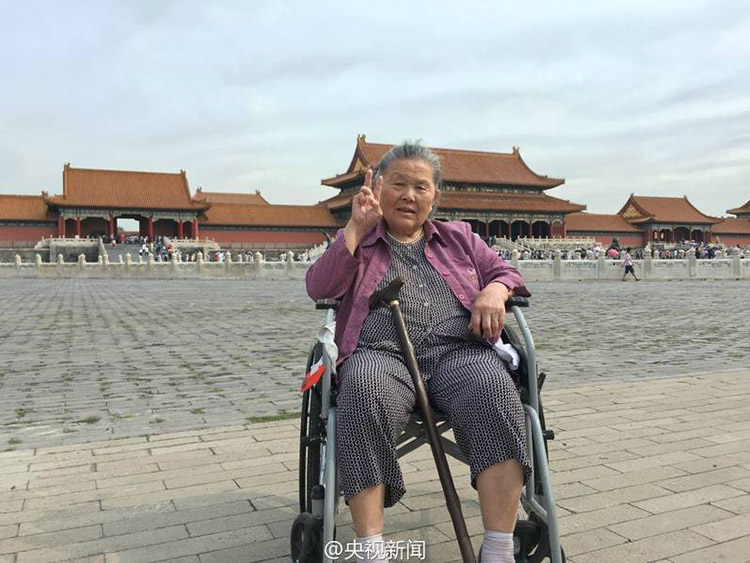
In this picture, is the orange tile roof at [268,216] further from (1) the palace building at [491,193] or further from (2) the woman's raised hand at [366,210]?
(2) the woman's raised hand at [366,210]

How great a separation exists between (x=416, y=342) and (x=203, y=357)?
4.85m

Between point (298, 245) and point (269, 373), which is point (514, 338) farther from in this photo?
point (298, 245)

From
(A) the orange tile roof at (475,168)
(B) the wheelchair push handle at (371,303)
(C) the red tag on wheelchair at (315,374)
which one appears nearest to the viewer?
(C) the red tag on wheelchair at (315,374)

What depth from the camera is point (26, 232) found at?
41844mm

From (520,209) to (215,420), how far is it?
4429 cm

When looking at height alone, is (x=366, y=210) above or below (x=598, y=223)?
below

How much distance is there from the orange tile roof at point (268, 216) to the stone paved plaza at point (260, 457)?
36137mm

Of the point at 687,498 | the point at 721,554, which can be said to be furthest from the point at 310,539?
the point at 687,498

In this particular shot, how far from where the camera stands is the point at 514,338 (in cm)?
249

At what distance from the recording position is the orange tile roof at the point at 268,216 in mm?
43250

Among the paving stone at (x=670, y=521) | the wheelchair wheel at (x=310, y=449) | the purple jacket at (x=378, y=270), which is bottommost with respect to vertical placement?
the paving stone at (x=670, y=521)

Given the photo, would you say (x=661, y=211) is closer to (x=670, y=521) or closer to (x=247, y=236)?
(x=247, y=236)

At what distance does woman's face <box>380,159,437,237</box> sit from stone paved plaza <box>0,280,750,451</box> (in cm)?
216

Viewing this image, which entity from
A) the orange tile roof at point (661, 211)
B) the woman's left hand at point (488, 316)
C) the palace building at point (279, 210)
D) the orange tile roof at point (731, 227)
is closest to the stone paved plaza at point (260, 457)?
the woman's left hand at point (488, 316)
